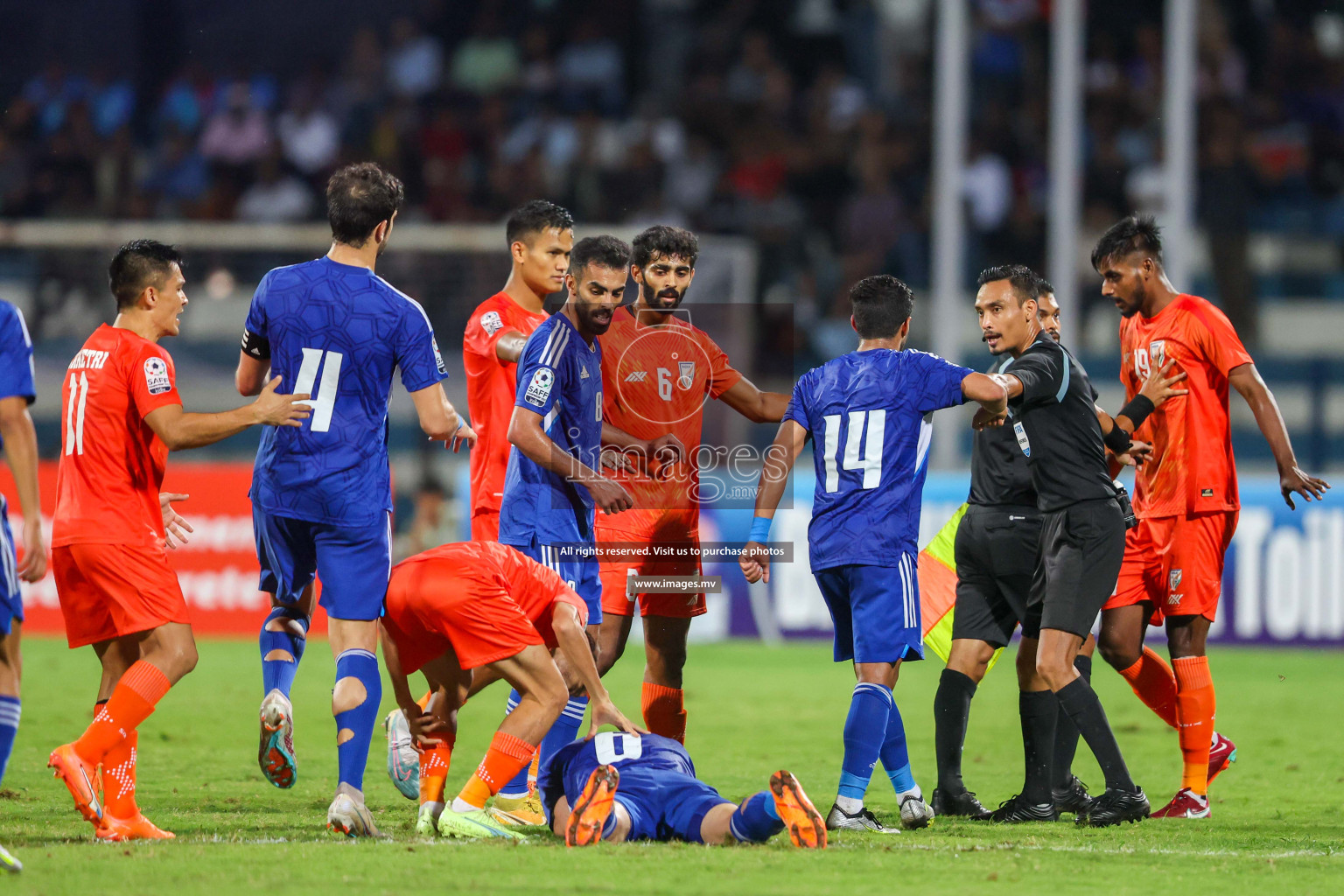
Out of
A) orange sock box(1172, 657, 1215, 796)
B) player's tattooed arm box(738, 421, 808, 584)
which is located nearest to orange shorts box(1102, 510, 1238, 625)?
orange sock box(1172, 657, 1215, 796)

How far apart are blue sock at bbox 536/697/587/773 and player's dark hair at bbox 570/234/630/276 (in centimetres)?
181

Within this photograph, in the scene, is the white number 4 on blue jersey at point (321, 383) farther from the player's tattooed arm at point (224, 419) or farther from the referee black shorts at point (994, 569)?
the referee black shorts at point (994, 569)

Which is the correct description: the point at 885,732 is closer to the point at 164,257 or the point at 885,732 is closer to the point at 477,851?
the point at 477,851

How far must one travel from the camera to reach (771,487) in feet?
20.7

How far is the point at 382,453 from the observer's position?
19.9 ft

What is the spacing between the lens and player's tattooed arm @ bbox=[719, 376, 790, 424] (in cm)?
727

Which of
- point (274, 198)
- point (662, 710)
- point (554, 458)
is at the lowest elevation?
point (662, 710)

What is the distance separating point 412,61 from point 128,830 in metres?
16.1

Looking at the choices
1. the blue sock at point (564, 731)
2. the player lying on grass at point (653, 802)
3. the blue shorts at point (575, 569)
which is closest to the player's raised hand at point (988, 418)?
the blue shorts at point (575, 569)

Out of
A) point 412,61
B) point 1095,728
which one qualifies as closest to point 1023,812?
point 1095,728

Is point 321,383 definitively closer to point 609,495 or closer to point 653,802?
point 609,495

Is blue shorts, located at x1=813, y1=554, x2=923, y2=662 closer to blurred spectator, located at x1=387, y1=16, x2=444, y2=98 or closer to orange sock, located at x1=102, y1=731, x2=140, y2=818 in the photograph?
orange sock, located at x1=102, y1=731, x2=140, y2=818

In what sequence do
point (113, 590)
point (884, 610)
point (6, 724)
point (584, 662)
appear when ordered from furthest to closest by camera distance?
point (884, 610) < point (113, 590) < point (584, 662) < point (6, 724)

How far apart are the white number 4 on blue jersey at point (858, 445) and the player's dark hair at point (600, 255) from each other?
113 cm
